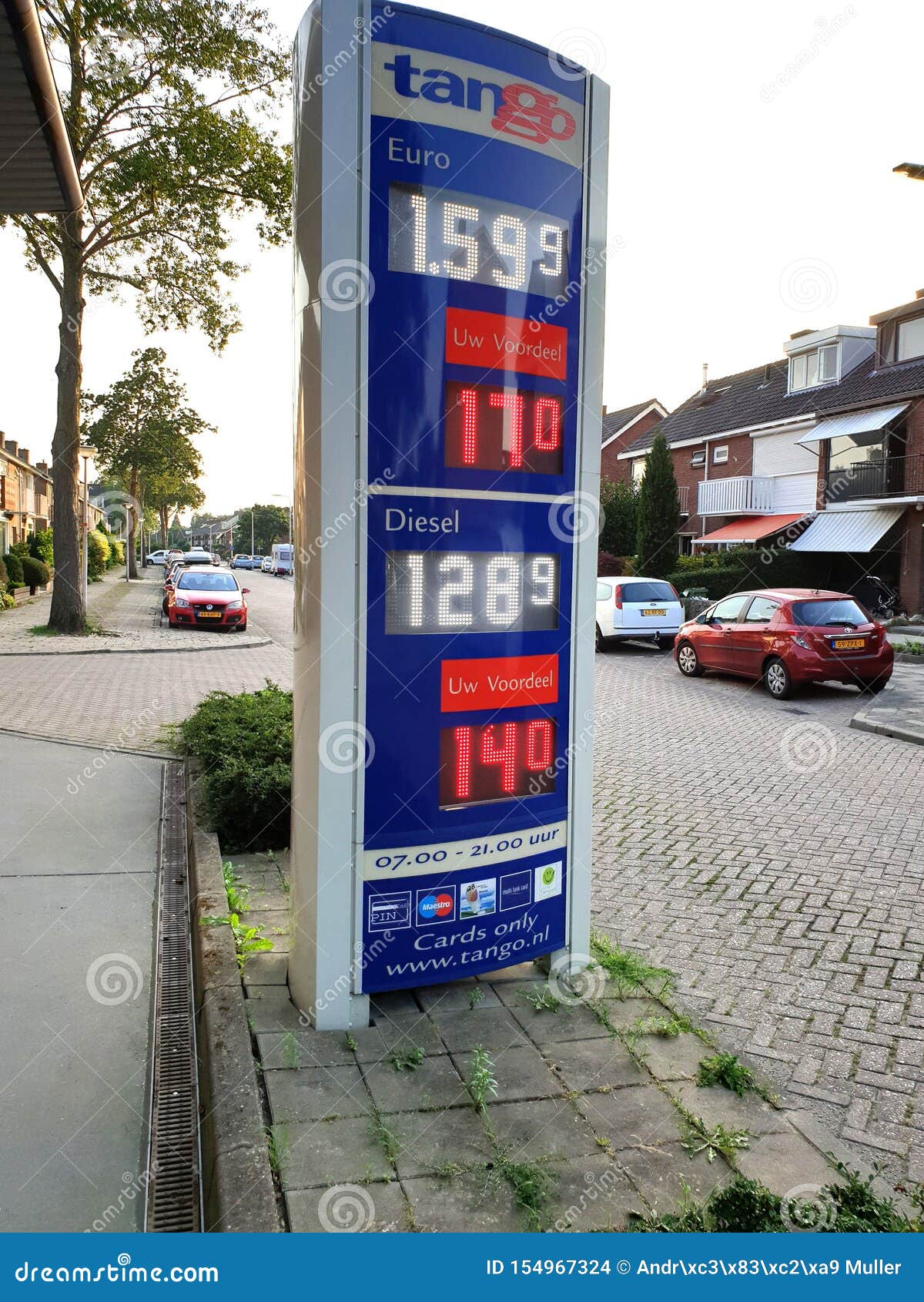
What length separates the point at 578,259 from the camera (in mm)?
3943

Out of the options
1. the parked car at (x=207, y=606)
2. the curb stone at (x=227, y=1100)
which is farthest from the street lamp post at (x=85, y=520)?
the curb stone at (x=227, y=1100)

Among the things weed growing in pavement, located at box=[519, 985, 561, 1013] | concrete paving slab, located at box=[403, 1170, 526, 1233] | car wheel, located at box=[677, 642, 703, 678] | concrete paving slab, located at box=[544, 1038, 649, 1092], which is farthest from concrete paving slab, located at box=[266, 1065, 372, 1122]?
car wheel, located at box=[677, 642, 703, 678]

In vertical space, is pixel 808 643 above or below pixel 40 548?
below

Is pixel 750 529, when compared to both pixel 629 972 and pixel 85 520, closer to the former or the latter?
pixel 85 520

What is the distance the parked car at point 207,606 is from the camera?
935 inches

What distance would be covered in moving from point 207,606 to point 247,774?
60.0 feet

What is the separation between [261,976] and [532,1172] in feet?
5.67

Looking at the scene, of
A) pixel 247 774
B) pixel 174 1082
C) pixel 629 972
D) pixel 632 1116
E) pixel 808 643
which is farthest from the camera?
pixel 808 643

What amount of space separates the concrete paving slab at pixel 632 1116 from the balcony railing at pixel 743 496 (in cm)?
3368

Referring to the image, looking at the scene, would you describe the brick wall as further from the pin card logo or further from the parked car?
the pin card logo

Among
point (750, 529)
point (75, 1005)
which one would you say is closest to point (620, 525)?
point (750, 529)

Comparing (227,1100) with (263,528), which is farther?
(263,528)

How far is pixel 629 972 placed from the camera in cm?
432

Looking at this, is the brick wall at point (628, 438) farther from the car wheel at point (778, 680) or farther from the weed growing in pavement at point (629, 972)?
the weed growing in pavement at point (629, 972)
